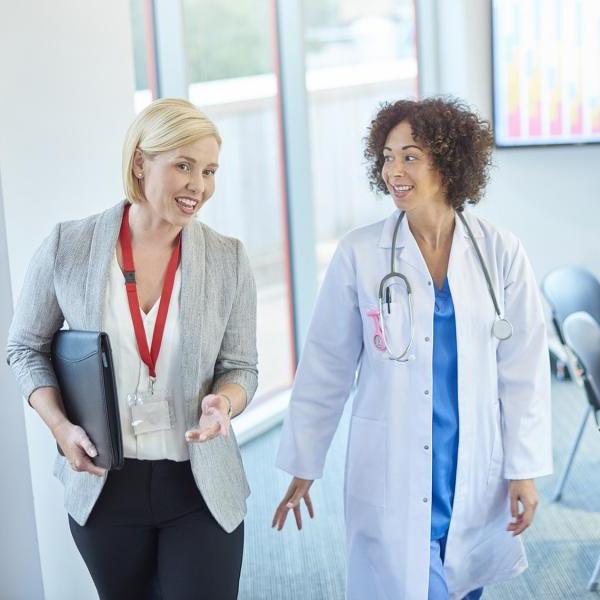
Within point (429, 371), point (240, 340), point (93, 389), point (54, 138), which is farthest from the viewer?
point (54, 138)

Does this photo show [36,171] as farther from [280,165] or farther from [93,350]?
[280,165]

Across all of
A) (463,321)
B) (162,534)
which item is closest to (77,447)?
(162,534)

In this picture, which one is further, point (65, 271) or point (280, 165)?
point (280, 165)

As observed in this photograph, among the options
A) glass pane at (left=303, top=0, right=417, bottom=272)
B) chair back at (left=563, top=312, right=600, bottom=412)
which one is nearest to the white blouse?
chair back at (left=563, top=312, right=600, bottom=412)

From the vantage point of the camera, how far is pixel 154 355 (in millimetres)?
1926

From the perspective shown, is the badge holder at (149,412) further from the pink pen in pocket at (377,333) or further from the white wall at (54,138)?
the white wall at (54,138)

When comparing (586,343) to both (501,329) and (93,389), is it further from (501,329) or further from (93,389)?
(93,389)

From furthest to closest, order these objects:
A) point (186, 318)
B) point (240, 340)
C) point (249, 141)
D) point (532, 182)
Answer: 1. point (532, 182)
2. point (249, 141)
3. point (240, 340)
4. point (186, 318)

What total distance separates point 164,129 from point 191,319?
374mm

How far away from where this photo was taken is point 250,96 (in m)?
4.88

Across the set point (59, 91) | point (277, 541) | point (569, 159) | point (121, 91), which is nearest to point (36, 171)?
point (59, 91)

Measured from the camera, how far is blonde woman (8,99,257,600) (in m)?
1.90

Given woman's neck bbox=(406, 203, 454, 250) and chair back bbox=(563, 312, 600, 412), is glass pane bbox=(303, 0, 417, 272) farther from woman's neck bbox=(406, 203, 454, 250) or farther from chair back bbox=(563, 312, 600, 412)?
woman's neck bbox=(406, 203, 454, 250)

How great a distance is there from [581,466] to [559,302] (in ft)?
2.68
